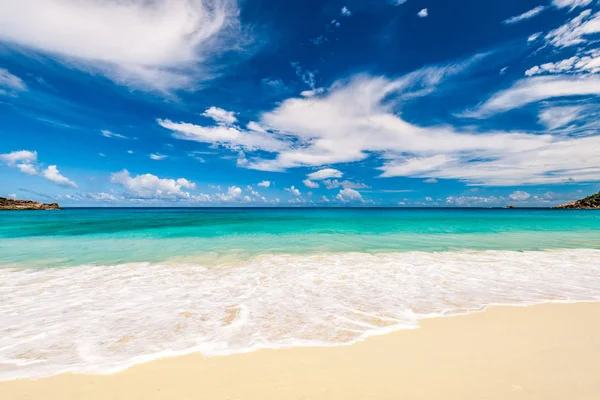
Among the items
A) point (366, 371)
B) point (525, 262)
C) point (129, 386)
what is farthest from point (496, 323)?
point (525, 262)

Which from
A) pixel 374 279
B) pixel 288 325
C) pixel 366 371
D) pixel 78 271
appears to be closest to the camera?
pixel 366 371

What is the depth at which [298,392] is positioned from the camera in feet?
11.7

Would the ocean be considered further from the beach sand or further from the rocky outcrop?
the rocky outcrop

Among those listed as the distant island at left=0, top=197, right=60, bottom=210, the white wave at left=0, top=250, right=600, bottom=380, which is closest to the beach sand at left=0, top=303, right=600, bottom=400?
the white wave at left=0, top=250, right=600, bottom=380

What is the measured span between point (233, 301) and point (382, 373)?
4.56m

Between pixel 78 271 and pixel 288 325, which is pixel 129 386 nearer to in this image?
pixel 288 325

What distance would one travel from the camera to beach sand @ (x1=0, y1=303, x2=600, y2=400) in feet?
11.7

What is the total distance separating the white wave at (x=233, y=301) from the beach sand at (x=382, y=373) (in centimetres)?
37

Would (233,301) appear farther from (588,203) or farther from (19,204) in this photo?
(588,203)

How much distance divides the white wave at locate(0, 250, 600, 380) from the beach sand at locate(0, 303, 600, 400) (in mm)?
368

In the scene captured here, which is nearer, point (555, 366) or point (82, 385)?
point (82, 385)

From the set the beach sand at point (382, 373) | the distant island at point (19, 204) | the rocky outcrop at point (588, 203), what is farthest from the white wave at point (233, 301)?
the rocky outcrop at point (588, 203)

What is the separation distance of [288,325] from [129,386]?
2915 mm

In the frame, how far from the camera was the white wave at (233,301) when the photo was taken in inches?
193
